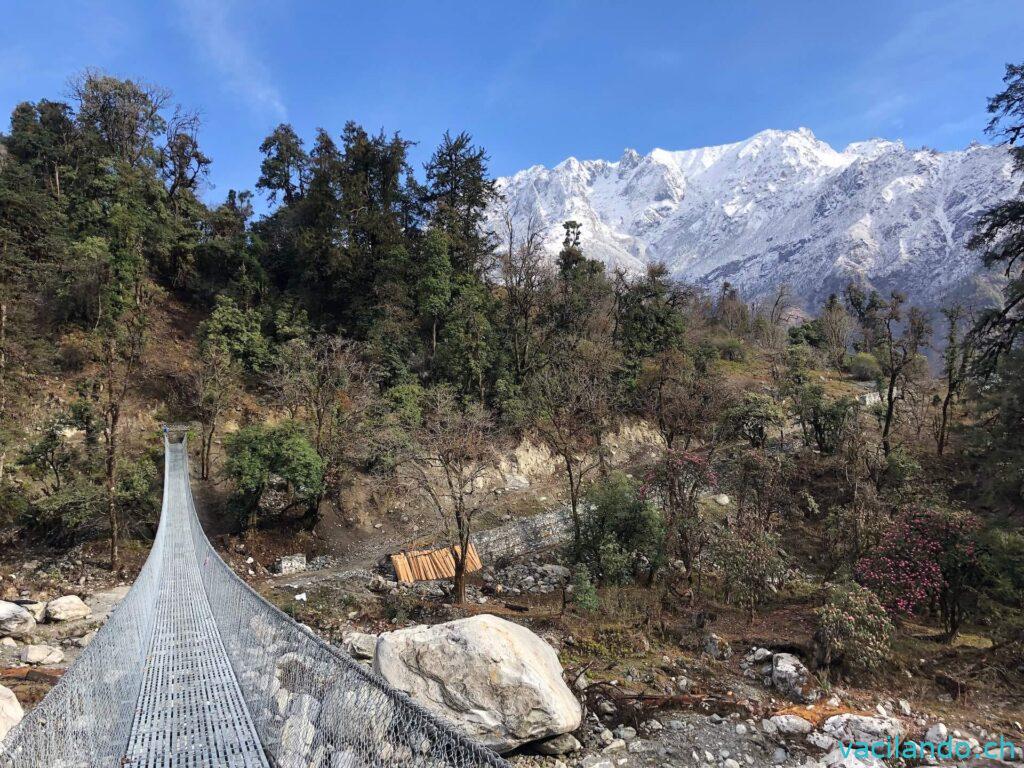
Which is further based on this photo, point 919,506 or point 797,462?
point 797,462

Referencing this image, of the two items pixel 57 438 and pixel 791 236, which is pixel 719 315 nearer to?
pixel 57 438

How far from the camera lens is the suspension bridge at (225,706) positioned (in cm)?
287

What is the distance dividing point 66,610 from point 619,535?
10153 mm

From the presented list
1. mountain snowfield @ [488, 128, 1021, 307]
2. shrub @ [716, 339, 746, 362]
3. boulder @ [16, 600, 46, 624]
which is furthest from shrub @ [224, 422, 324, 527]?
mountain snowfield @ [488, 128, 1021, 307]

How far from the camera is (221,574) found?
6770mm

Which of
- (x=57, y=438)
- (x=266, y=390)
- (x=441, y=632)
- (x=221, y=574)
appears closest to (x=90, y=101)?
(x=266, y=390)

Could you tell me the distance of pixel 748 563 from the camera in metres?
8.94

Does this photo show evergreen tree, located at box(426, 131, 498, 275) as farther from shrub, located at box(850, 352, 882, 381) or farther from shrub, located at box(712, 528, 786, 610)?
shrub, located at box(850, 352, 882, 381)

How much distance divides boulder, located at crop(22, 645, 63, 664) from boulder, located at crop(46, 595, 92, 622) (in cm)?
131

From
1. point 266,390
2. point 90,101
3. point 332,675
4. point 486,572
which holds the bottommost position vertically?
point 486,572

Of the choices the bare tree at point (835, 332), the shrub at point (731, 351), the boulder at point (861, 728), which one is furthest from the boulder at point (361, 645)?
the bare tree at point (835, 332)

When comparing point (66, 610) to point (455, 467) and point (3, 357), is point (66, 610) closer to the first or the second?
point (455, 467)

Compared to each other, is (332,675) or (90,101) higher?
(90,101)

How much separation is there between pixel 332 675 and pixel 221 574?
14.2 ft
